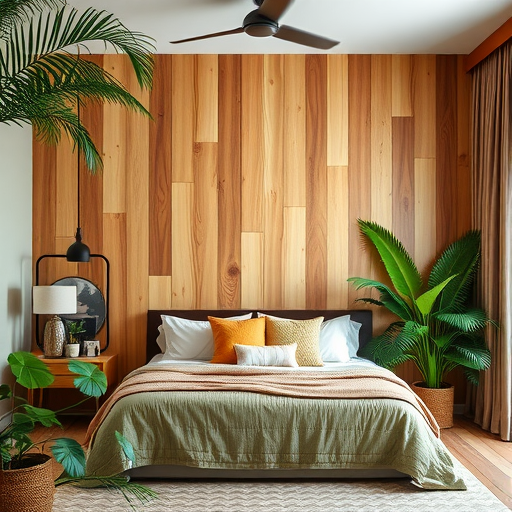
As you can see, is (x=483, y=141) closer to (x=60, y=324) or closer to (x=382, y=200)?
(x=382, y=200)

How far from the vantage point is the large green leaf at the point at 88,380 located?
3051 millimetres

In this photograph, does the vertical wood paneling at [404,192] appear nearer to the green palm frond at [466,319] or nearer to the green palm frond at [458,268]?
the green palm frond at [458,268]

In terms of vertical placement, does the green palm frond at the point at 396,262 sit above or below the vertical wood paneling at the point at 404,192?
below

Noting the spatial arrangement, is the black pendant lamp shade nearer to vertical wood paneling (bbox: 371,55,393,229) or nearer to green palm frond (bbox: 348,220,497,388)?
green palm frond (bbox: 348,220,497,388)

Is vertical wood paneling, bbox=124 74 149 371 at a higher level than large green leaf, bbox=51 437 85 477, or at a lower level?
higher

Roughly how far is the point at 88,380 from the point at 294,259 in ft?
8.99

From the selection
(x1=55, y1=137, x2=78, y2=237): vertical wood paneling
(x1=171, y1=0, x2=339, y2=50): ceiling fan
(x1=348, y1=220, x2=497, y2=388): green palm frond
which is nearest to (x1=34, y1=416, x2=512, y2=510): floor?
(x1=348, y1=220, x2=497, y2=388): green palm frond

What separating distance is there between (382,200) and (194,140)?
1.63 metres

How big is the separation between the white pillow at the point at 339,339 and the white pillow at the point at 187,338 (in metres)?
0.47

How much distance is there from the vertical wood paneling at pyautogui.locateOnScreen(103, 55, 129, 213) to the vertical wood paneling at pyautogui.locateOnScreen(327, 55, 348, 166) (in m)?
1.68

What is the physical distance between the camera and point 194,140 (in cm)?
557

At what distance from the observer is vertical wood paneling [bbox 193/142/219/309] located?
5543 millimetres

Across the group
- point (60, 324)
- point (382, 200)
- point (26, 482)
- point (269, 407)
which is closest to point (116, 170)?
point (60, 324)

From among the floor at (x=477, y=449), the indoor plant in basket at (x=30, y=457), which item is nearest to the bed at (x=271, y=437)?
the floor at (x=477, y=449)
